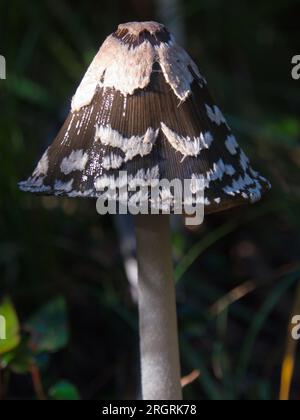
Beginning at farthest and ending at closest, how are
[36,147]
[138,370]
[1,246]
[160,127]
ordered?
[36,147] < [1,246] < [138,370] < [160,127]

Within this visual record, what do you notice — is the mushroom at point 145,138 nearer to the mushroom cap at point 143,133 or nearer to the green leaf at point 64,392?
the mushroom cap at point 143,133

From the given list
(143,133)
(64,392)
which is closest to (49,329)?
(64,392)

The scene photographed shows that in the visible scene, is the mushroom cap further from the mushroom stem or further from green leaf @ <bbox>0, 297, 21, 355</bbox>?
green leaf @ <bbox>0, 297, 21, 355</bbox>

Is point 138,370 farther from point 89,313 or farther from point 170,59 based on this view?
point 170,59

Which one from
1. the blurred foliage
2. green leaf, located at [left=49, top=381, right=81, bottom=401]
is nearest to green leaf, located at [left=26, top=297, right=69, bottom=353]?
the blurred foliage

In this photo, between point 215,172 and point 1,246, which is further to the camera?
point 1,246

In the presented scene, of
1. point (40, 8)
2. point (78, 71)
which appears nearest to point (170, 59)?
point (40, 8)

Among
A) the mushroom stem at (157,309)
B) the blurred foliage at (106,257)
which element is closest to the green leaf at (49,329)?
the blurred foliage at (106,257)

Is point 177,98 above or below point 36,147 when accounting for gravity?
below
